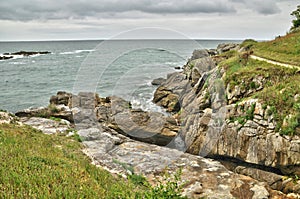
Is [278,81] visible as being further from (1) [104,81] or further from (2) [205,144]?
(1) [104,81]

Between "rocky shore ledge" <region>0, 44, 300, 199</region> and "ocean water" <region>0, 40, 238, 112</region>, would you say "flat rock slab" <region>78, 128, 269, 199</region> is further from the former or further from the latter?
"ocean water" <region>0, 40, 238, 112</region>

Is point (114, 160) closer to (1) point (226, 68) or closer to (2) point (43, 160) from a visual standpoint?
(2) point (43, 160)

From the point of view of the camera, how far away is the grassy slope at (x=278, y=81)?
13602mm

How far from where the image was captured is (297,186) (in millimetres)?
11664

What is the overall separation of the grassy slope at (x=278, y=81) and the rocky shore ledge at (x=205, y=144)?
47 cm

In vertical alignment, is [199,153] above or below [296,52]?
below

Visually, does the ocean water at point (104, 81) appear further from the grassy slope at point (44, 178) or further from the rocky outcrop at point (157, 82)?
A: the grassy slope at point (44, 178)

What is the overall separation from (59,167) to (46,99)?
32338mm

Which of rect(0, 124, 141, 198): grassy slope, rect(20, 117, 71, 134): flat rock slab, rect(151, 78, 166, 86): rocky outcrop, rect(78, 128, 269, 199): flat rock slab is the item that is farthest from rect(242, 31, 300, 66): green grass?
rect(0, 124, 141, 198): grassy slope

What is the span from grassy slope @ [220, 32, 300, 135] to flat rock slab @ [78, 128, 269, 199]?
393 cm

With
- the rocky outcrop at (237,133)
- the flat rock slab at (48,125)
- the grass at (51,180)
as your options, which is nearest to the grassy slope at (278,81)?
the rocky outcrop at (237,133)

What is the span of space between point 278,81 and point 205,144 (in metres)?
6.26

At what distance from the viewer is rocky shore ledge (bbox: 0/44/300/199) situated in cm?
1143

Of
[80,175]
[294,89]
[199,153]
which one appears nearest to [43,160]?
[80,175]
